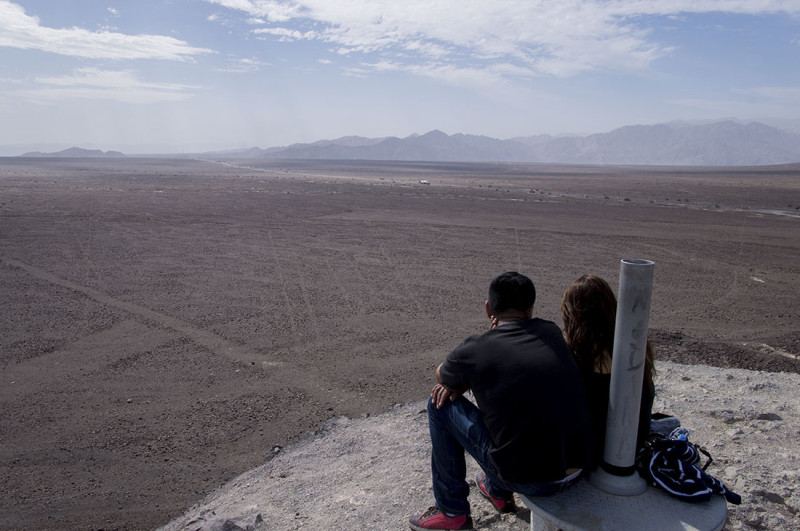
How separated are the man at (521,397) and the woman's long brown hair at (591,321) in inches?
7.7

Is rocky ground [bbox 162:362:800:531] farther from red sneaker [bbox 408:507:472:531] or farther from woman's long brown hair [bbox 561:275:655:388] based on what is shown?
woman's long brown hair [bbox 561:275:655:388]

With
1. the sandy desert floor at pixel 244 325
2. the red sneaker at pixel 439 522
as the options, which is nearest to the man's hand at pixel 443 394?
the red sneaker at pixel 439 522

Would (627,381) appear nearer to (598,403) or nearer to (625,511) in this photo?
(598,403)

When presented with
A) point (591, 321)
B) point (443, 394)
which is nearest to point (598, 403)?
point (591, 321)

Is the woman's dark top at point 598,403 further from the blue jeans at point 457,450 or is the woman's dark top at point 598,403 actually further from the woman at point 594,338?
the blue jeans at point 457,450

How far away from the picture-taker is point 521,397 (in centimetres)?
278

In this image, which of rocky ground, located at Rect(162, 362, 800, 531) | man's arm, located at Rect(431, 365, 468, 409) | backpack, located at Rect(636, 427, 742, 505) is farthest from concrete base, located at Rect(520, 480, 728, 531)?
rocky ground, located at Rect(162, 362, 800, 531)

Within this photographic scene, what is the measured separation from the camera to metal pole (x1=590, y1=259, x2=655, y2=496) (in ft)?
8.84

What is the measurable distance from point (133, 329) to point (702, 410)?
811cm

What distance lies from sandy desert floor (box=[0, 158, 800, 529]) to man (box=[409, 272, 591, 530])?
10.3 feet

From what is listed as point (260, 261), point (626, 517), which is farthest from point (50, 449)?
point (260, 261)

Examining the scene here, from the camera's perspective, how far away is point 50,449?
5.70m

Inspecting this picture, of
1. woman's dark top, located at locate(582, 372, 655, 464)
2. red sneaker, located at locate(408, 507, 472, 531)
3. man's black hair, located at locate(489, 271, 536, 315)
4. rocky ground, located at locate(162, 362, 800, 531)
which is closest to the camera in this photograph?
woman's dark top, located at locate(582, 372, 655, 464)

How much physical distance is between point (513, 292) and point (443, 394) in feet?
2.33
